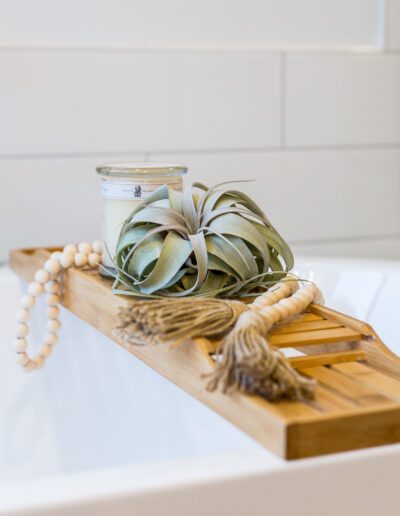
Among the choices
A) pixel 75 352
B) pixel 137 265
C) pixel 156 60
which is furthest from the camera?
pixel 156 60

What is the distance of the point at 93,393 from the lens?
1.24 metres

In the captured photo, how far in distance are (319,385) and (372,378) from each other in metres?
0.05

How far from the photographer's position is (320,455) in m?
0.54

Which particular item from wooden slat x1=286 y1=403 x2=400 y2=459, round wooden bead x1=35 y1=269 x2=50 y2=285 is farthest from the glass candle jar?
wooden slat x1=286 y1=403 x2=400 y2=459

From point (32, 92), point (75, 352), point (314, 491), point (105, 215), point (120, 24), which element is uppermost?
point (120, 24)

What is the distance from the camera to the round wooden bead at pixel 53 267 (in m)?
1.04

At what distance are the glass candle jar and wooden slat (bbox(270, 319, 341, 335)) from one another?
0.26m

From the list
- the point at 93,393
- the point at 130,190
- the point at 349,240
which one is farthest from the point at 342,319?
the point at 349,240

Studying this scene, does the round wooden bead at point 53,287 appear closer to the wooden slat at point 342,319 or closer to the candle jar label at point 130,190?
the candle jar label at point 130,190

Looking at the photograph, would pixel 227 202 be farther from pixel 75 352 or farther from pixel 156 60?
pixel 156 60

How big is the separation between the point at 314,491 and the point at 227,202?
15.0 inches

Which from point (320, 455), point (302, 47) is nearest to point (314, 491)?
point (320, 455)

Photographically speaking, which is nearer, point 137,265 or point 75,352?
point 137,265

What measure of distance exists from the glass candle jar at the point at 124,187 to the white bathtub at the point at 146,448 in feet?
0.68
